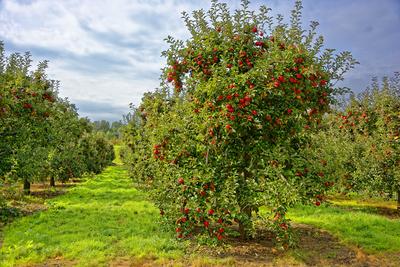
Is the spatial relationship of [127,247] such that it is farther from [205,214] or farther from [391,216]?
[391,216]

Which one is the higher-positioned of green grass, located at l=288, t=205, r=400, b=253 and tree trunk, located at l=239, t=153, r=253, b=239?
tree trunk, located at l=239, t=153, r=253, b=239

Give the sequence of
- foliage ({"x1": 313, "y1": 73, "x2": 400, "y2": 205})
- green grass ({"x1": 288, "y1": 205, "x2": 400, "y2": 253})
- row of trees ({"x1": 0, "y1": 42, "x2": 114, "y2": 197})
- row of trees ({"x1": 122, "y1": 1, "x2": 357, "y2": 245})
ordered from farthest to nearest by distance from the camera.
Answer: foliage ({"x1": 313, "y1": 73, "x2": 400, "y2": 205}) < row of trees ({"x1": 0, "y1": 42, "x2": 114, "y2": 197}) < green grass ({"x1": 288, "y1": 205, "x2": 400, "y2": 253}) < row of trees ({"x1": 122, "y1": 1, "x2": 357, "y2": 245})

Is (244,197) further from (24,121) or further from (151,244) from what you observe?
(24,121)

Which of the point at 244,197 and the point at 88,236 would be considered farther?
the point at 88,236

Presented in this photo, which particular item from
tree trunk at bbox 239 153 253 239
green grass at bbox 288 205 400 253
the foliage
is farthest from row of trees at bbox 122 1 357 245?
the foliage

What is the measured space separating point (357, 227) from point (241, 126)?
7.04 meters

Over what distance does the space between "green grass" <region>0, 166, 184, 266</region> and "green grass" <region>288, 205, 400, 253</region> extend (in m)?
5.68

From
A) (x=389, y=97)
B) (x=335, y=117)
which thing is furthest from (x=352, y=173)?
(x=335, y=117)

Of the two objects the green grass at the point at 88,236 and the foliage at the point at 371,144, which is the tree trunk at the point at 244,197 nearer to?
the green grass at the point at 88,236

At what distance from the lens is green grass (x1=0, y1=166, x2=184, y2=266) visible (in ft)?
30.9

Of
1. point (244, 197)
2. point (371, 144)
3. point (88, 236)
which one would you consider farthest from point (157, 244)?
point (371, 144)

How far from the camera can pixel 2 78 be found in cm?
1552

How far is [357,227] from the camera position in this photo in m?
13.2

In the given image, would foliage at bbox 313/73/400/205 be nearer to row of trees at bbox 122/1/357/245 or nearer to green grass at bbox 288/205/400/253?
green grass at bbox 288/205/400/253
